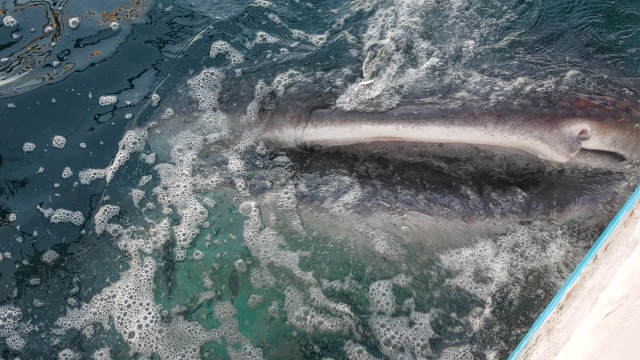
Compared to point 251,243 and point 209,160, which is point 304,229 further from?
point 209,160

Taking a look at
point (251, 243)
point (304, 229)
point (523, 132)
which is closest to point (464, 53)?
point (523, 132)

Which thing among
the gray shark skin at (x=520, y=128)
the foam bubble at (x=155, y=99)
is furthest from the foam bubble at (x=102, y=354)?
the foam bubble at (x=155, y=99)

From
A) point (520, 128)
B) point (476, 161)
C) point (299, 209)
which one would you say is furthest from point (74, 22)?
point (520, 128)

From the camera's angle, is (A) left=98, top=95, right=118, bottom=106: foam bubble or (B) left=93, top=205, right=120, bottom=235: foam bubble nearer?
(B) left=93, top=205, right=120, bottom=235: foam bubble

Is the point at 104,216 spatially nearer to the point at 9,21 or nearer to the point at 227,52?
the point at 227,52

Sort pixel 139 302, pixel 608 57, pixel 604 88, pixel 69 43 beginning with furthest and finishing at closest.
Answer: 1. pixel 69 43
2. pixel 608 57
3. pixel 139 302
4. pixel 604 88

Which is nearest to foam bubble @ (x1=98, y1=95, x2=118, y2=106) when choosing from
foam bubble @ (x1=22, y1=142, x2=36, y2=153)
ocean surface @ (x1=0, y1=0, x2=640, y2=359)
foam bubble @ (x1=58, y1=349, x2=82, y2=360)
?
ocean surface @ (x1=0, y1=0, x2=640, y2=359)

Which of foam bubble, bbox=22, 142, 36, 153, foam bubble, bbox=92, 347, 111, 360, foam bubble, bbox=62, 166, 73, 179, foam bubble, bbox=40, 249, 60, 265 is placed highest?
foam bubble, bbox=22, 142, 36, 153

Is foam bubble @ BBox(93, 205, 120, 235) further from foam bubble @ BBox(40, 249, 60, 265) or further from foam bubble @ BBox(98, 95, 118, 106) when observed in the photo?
foam bubble @ BBox(98, 95, 118, 106)
